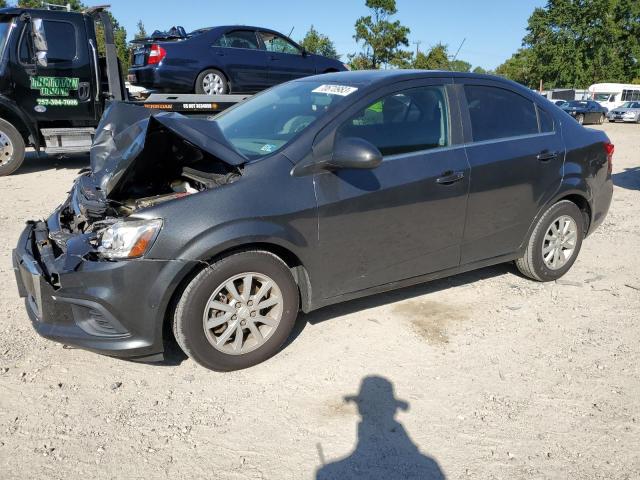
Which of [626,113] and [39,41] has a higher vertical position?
[39,41]

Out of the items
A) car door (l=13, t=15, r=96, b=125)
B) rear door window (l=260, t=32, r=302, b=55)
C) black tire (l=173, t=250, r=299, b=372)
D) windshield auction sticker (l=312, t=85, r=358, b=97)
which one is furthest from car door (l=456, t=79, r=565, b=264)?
car door (l=13, t=15, r=96, b=125)

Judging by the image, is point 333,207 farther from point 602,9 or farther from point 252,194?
point 602,9

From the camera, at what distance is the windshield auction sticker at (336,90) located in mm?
3662

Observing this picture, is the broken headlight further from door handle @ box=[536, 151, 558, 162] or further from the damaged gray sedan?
door handle @ box=[536, 151, 558, 162]

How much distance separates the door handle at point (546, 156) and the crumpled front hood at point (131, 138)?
2453mm

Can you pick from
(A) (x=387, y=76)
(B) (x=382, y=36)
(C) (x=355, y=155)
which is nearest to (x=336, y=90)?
(A) (x=387, y=76)

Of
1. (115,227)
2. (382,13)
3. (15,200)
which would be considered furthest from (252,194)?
(382,13)

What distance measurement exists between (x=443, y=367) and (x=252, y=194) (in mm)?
1607

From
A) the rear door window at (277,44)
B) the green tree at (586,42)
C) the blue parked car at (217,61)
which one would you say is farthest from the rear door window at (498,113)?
the green tree at (586,42)

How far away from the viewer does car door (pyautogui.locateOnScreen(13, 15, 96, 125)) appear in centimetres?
869

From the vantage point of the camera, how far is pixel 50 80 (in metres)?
8.91

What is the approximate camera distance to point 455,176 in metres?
3.84

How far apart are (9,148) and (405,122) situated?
7.73 meters

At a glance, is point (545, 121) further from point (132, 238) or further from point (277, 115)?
point (132, 238)
